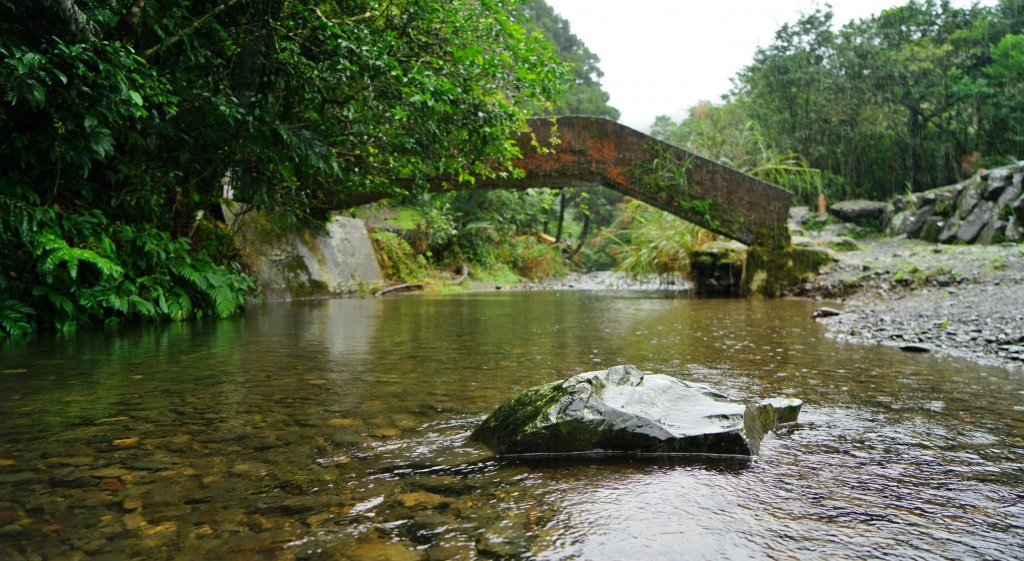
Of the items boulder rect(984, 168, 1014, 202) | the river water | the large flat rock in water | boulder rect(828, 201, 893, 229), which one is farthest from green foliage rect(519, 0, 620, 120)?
the large flat rock in water

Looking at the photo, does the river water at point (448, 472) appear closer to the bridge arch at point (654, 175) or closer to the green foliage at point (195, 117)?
the green foliage at point (195, 117)

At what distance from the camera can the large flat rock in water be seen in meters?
2.01

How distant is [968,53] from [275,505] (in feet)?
102

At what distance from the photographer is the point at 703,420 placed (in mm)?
2090

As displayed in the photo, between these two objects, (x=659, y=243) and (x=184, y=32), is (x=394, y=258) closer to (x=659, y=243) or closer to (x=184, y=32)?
(x=659, y=243)

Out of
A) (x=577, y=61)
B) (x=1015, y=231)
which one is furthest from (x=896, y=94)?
(x=577, y=61)

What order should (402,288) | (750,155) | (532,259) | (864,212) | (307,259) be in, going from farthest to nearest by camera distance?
(864,212) → (532,259) → (750,155) → (402,288) → (307,259)

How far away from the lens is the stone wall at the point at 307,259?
10445 millimetres

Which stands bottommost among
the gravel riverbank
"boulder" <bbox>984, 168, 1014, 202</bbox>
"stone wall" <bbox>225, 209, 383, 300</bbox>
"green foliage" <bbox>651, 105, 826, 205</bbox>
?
the gravel riverbank

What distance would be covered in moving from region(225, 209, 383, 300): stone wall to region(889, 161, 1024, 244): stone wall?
13.9 m

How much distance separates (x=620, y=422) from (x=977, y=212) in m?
16.5

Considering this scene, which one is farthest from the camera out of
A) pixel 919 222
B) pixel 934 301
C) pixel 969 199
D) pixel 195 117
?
pixel 919 222

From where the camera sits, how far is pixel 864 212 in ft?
72.3

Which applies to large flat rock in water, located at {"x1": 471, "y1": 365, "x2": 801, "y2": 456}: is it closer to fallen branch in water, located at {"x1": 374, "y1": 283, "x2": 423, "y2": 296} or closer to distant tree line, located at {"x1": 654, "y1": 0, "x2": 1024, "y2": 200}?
fallen branch in water, located at {"x1": 374, "y1": 283, "x2": 423, "y2": 296}
